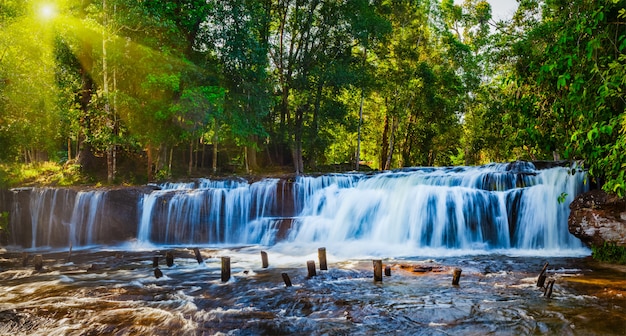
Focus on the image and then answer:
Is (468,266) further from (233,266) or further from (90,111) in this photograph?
(90,111)

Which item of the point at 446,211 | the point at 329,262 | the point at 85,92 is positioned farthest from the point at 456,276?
the point at 85,92

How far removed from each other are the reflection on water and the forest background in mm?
3109

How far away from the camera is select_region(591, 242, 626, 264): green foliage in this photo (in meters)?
11.6

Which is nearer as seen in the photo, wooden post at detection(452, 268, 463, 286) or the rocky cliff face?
wooden post at detection(452, 268, 463, 286)

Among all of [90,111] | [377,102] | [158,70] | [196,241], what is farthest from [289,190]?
[377,102]

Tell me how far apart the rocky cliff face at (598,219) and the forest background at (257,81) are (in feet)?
4.39

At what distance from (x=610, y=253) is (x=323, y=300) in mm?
8609

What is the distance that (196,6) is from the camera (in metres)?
23.1

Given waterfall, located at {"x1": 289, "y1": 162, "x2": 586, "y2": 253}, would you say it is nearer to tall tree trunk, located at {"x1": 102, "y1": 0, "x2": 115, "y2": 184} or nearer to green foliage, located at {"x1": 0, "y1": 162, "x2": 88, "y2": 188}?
tall tree trunk, located at {"x1": 102, "y1": 0, "x2": 115, "y2": 184}

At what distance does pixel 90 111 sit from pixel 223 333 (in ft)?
62.1

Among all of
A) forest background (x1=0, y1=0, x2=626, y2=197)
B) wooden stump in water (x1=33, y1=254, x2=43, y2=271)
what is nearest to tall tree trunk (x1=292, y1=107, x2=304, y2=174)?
forest background (x1=0, y1=0, x2=626, y2=197)

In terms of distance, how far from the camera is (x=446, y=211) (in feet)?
53.6

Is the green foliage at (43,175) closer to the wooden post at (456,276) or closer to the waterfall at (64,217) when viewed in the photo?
the waterfall at (64,217)

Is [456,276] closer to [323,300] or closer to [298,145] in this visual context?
[323,300]
